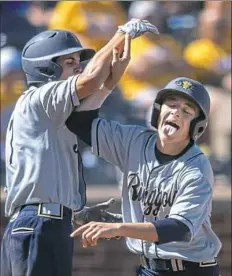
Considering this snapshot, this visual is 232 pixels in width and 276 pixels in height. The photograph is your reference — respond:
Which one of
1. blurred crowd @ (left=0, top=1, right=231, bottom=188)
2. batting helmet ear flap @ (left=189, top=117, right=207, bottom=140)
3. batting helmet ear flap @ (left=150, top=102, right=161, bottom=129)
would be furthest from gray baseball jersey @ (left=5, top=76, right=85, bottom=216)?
blurred crowd @ (left=0, top=1, right=231, bottom=188)

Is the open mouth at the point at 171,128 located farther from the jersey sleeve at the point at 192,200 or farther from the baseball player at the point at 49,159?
the baseball player at the point at 49,159

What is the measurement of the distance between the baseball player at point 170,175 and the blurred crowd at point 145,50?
2.96m

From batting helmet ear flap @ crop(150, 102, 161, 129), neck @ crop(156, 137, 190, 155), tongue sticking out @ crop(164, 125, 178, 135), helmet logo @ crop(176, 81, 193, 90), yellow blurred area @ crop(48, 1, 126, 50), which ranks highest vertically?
yellow blurred area @ crop(48, 1, 126, 50)

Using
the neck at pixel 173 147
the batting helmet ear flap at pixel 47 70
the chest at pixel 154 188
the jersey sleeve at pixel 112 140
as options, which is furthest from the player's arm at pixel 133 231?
the batting helmet ear flap at pixel 47 70

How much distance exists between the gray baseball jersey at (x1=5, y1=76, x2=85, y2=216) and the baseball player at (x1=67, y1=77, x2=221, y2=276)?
0.32 ft

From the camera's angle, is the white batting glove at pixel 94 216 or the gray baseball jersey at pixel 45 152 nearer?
the gray baseball jersey at pixel 45 152

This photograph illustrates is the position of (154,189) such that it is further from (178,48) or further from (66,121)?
(178,48)

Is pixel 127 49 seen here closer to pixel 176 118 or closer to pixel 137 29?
pixel 137 29

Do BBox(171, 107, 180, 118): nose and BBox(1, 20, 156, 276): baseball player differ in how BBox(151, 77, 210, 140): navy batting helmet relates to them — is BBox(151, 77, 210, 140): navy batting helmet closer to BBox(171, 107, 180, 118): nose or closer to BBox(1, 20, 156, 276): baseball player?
BBox(171, 107, 180, 118): nose

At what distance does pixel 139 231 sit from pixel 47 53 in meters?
1.01

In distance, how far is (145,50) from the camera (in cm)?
741

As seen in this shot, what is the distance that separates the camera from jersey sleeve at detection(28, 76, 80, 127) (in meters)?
3.91

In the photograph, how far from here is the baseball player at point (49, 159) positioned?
3.94 metres

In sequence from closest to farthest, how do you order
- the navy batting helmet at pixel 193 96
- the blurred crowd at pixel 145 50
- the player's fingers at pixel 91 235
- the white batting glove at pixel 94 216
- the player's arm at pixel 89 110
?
the player's fingers at pixel 91 235 → the navy batting helmet at pixel 193 96 → the player's arm at pixel 89 110 → the white batting glove at pixel 94 216 → the blurred crowd at pixel 145 50
